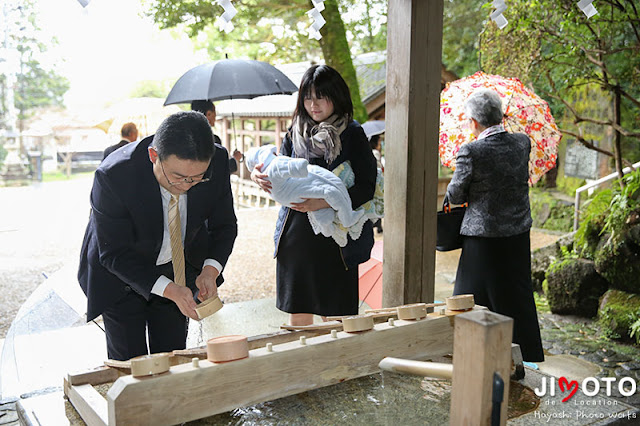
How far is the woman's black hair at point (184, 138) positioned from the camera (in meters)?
1.91

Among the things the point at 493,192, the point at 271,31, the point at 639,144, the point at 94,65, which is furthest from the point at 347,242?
the point at 94,65

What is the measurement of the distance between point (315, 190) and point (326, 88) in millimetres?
539

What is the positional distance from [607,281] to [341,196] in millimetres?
3653

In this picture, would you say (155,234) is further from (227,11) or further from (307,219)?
(227,11)

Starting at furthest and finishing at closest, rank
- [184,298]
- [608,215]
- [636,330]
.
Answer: [608,215], [636,330], [184,298]

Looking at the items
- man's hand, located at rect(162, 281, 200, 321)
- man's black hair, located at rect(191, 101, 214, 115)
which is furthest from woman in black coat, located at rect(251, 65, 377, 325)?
man's black hair, located at rect(191, 101, 214, 115)

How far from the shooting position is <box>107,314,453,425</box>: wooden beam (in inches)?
57.9

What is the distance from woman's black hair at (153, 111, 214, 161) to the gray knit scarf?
36.0 inches

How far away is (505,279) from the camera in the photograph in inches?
125

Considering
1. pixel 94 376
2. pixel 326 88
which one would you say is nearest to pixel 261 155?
pixel 326 88

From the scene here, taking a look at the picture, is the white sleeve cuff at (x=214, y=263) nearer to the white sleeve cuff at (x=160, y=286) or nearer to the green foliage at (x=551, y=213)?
the white sleeve cuff at (x=160, y=286)

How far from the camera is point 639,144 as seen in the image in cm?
980

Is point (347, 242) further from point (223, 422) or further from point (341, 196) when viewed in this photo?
point (223, 422)

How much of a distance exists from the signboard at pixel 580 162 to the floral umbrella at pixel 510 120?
7427 millimetres
